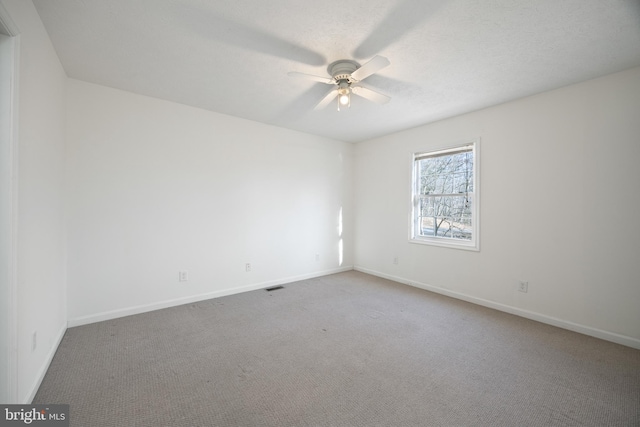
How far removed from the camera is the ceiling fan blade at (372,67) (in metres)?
1.96

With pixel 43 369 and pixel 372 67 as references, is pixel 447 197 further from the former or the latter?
pixel 43 369

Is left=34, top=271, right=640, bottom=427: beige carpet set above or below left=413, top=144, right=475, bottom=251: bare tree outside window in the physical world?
below

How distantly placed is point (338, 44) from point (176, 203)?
8.65 ft

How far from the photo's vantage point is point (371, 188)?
4.96m

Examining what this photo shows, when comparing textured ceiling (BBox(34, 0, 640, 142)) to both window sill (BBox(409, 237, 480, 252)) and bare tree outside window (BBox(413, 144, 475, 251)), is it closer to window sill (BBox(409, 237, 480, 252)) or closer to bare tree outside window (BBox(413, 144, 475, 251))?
bare tree outside window (BBox(413, 144, 475, 251))

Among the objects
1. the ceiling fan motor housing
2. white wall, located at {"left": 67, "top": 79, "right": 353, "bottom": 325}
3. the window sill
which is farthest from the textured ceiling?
the window sill

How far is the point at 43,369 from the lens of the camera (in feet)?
6.34

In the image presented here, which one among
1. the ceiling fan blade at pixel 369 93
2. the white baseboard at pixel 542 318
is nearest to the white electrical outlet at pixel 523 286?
the white baseboard at pixel 542 318

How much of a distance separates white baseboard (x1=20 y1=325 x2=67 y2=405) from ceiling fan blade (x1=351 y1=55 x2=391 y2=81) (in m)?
3.17

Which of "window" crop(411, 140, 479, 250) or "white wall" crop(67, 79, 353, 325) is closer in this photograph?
"white wall" crop(67, 79, 353, 325)

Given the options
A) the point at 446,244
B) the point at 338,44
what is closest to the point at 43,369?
the point at 338,44

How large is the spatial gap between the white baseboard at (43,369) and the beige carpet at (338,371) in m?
0.05

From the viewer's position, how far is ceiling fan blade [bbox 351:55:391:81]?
1.96 metres

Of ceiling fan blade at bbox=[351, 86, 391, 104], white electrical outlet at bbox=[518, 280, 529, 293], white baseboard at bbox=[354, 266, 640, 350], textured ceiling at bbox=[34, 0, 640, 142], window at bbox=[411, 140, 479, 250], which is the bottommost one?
Result: white baseboard at bbox=[354, 266, 640, 350]
